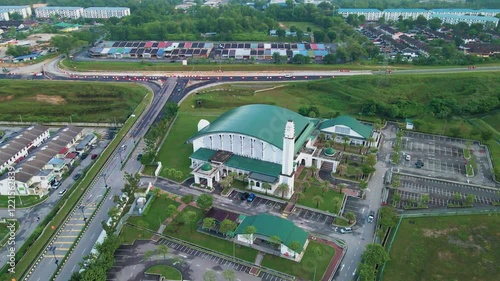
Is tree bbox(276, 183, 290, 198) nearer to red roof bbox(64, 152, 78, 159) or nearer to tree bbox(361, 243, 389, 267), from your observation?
tree bbox(361, 243, 389, 267)

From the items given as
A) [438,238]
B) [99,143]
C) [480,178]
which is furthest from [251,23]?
[438,238]

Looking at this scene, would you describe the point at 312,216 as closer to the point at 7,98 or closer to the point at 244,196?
the point at 244,196

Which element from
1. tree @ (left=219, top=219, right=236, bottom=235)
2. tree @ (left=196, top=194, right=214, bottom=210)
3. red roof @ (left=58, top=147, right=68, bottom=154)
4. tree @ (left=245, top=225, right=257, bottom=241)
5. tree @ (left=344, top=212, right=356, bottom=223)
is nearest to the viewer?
tree @ (left=245, top=225, right=257, bottom=241)

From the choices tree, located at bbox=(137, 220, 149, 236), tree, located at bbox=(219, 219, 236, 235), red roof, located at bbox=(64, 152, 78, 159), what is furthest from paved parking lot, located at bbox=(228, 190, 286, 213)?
red roof, located at bbox=(64, 152, 78, 159)

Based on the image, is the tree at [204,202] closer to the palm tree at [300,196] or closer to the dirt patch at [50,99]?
the palm tree at [300,196]

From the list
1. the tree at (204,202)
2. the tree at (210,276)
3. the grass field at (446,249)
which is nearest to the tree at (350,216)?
the grass field at (446,249)

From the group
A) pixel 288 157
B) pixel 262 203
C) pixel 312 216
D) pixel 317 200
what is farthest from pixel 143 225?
pixel 317 200

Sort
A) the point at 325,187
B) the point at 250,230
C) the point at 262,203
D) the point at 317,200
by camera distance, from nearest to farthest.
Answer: the point at 250,230, the point at 317,200, the point at 262,203, the point at 325,187

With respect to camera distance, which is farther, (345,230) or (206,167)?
(206,167)
